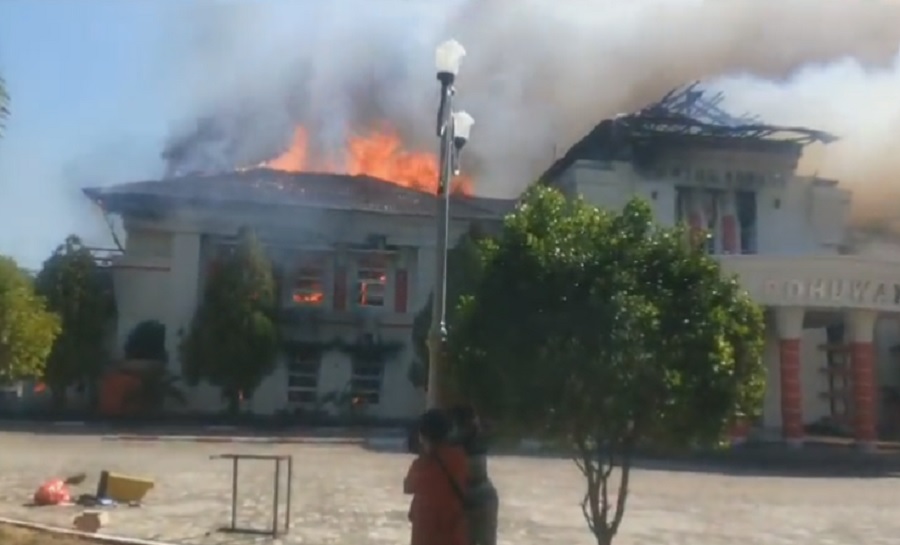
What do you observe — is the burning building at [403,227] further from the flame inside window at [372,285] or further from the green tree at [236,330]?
Result: the green tree at [236,330]

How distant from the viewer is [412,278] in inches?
1593

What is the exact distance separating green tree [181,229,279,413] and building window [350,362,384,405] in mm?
3475

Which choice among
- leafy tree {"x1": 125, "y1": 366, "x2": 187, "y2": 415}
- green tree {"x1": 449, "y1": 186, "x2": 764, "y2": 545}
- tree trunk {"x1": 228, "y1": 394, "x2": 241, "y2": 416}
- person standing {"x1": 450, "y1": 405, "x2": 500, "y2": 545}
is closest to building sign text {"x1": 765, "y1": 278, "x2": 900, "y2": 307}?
tree trunk {"x1": 228, "y1": 394, "x2": 241, "y2": 416}

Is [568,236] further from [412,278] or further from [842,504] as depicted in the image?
[412,278]

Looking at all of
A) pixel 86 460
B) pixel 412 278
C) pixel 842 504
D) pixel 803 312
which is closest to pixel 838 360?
pixel 803 312

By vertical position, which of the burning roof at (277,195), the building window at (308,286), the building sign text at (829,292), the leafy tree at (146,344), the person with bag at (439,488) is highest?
the burning roof at (277,195)

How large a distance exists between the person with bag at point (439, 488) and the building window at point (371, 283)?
33580 mm

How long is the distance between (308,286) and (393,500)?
2338 centimetres

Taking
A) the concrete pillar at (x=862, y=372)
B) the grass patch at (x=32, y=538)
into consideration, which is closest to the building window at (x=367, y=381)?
the concrete pillar at (x=862, y=372)

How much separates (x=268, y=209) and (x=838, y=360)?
20715 mm

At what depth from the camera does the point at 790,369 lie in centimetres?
3203

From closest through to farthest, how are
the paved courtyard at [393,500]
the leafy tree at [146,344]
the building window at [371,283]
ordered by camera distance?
the paved courtyard at [393,500], the leafy tree at [146,344], the building window at [371,283]

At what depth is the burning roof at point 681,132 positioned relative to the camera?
134 ft

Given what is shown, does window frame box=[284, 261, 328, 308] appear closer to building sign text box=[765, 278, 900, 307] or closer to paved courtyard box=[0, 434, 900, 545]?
paved courtyard box=[0, 434, 900, 545]
